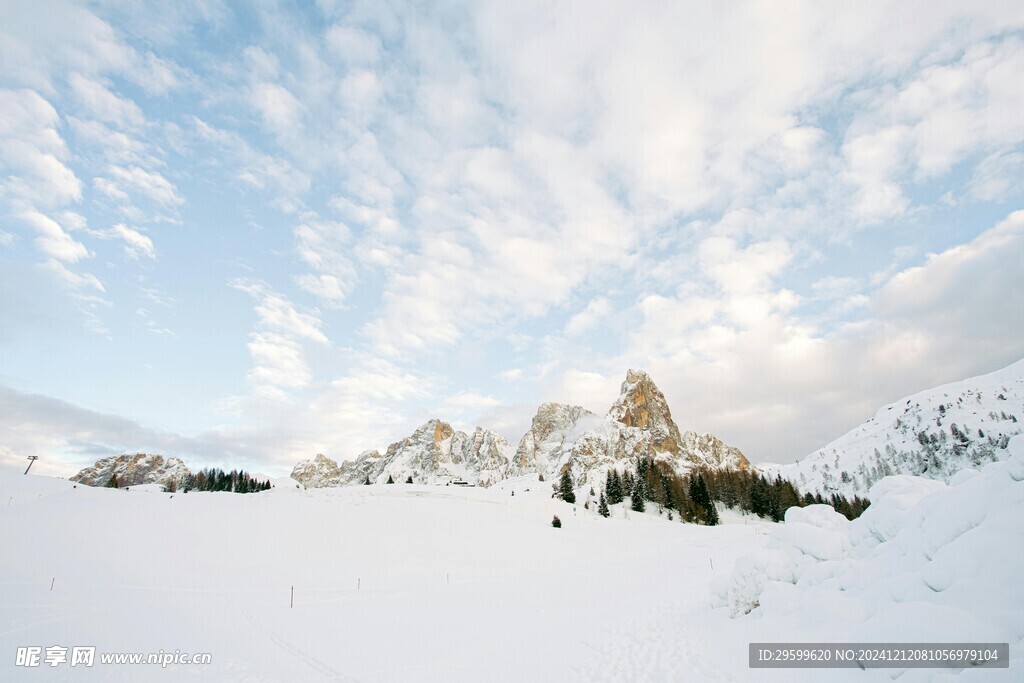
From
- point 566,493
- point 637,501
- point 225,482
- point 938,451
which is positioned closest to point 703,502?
point 637,501

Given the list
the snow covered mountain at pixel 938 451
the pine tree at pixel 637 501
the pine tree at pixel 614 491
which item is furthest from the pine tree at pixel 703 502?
the snow covered mountain at pixel 938 451

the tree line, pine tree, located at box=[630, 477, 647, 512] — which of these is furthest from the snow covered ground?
the tree line

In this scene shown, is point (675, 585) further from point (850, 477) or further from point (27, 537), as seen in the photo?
point (850, 477)

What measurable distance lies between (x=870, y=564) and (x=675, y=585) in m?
16.7

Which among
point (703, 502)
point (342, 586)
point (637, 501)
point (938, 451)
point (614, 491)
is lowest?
point (342, 586)

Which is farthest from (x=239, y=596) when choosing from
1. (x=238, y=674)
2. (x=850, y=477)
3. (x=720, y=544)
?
(x=850, y=477)

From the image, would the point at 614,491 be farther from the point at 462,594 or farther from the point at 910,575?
the point at 910,575

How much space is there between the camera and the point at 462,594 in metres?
24.5

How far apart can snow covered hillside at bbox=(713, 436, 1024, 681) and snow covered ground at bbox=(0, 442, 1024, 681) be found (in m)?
0.05

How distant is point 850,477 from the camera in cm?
17350

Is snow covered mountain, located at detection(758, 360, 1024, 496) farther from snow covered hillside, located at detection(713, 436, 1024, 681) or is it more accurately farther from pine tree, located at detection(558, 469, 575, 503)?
snow covered hillside, located at detection(713, 436, 1024, 681)

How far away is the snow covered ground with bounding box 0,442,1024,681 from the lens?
9.18 meters

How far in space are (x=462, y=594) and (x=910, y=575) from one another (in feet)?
69.2

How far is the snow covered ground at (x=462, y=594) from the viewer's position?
30.1ft
